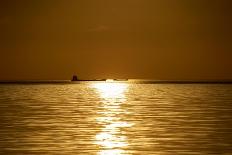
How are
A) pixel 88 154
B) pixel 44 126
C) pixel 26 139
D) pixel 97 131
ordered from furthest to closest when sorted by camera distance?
pixel 44 126 < pixel 97 131 < pixel 26 139 < pixel 88 154

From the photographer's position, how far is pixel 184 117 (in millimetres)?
43500

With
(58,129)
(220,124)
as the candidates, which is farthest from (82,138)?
(220,124)

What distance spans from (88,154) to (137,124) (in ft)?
43.6

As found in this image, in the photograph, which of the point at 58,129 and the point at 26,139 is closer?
the point at 26,139

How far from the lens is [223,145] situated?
87.4 feet

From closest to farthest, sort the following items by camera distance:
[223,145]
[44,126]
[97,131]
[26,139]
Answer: [223,145] → [26,139] → [97,131] → [44,126]

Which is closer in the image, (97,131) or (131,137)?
(131,137)

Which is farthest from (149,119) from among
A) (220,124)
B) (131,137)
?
(131,137)

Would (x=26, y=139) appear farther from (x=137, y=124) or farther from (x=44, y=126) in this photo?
(x=137, y=124)

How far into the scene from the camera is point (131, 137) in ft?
96.6

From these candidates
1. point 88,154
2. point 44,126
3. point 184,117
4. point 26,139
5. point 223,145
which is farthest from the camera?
point 184,117

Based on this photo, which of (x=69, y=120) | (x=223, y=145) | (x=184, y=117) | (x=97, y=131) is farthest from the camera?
(x=184, y=117)

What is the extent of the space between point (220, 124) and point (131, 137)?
31.2 ft

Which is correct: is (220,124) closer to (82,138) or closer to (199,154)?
(82,138)
